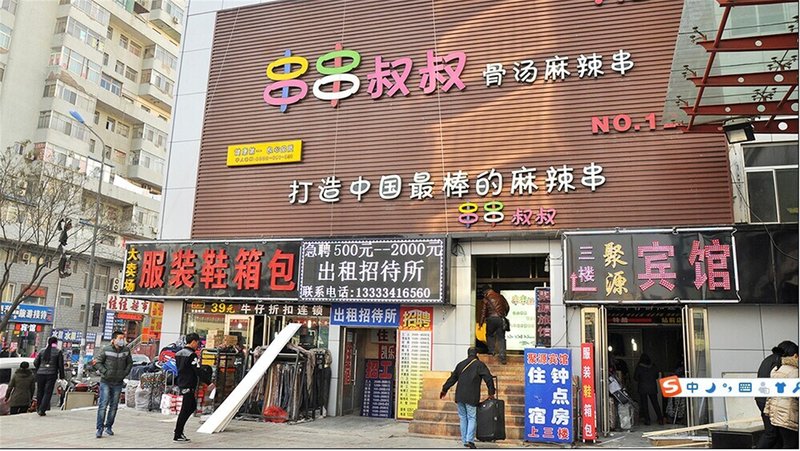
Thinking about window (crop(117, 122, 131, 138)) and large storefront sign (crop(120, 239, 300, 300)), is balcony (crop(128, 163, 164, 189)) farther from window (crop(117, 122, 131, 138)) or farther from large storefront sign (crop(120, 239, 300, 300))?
large storefront sign (crop(120, 239, 300, 300))

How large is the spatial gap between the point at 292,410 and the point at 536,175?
24.1ft

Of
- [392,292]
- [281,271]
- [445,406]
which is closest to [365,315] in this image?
[392,292]

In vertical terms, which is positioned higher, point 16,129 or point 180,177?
point 16,129

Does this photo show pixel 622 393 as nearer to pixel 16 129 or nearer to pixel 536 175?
pixel 536 175

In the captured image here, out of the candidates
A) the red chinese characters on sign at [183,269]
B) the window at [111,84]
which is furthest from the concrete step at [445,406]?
the window at [111,84]

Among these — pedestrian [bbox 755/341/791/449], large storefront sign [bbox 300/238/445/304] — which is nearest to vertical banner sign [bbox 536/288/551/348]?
large storefront sign [bbox 300/238/445/304]

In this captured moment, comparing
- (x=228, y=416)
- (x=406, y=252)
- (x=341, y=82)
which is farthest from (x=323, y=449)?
(x=341, y=82)

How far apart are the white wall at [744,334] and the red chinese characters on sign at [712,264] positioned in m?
0.63

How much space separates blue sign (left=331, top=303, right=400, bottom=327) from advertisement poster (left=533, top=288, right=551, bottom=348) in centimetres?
321

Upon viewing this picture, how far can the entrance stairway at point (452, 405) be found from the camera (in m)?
A: 11.5

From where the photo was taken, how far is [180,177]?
17.1 meters

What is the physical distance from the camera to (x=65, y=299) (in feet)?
120

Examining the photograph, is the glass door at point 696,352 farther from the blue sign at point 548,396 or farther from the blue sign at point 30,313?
the blue sign at point 30,313

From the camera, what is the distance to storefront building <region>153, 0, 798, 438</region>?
12.3 m
